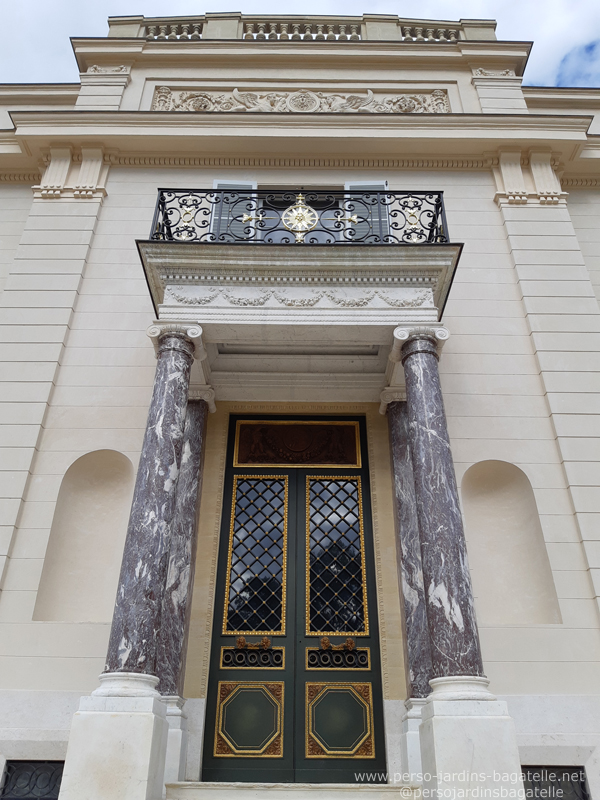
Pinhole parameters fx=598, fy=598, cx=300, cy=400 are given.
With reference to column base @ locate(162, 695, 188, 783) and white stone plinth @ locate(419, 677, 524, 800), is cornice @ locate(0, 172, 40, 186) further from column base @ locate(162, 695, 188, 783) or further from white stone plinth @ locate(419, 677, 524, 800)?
white stone plinth @ locate(419, 677, 524, 800)

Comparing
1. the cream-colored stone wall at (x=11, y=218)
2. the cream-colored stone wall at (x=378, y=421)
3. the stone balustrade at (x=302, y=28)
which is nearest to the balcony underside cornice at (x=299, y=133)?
the cream-colored stone wall at (x=378, y=421)

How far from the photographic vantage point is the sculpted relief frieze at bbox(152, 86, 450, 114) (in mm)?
10602

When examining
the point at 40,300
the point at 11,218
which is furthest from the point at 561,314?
the point at 11,218

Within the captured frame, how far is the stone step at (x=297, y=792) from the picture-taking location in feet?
15.9

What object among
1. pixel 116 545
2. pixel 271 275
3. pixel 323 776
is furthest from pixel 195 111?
pixel 323 776

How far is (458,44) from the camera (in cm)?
1105

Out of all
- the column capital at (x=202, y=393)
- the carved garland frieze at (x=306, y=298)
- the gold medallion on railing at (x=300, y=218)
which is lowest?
the column capital at (x=202, y=393)

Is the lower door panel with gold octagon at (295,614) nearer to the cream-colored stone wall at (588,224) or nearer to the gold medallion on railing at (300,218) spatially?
the gold medallion on railing at (300,218)

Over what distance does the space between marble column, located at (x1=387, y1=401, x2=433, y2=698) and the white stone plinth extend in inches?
54.5

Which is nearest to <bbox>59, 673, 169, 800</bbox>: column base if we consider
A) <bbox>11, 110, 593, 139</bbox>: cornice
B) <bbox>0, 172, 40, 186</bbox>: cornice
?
<bbox>11, 110, 593, 139</bbox>: cornice

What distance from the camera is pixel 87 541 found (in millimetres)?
7160

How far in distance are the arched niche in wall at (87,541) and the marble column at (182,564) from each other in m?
0.73

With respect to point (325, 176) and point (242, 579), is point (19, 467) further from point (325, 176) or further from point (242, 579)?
point (325, 176)

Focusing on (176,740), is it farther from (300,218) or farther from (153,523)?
(300,218)
